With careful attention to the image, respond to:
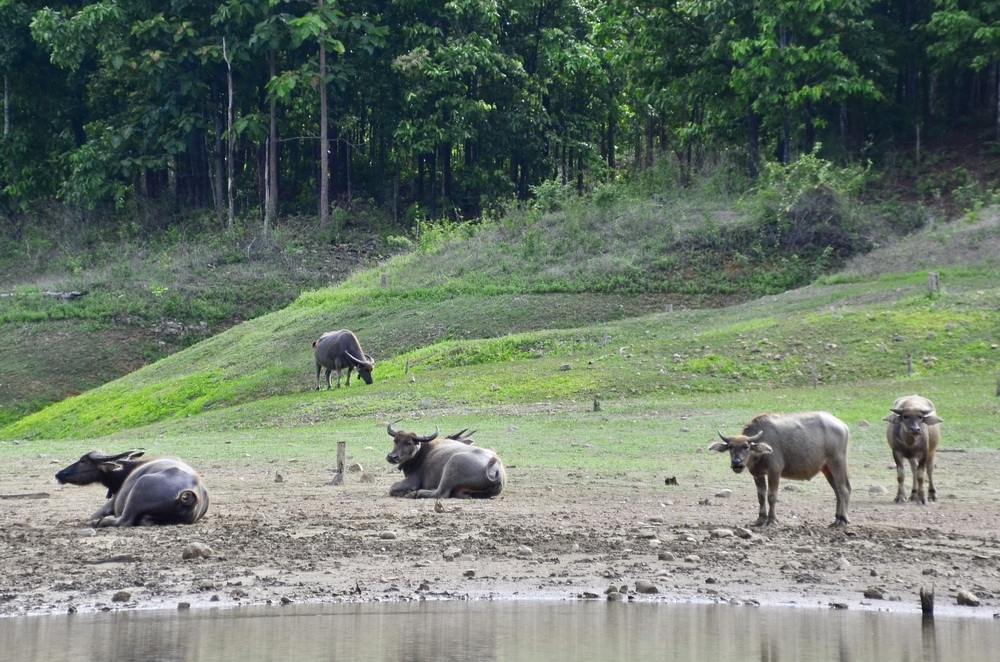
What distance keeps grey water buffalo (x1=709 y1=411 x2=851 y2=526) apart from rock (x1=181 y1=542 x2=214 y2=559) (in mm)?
4742

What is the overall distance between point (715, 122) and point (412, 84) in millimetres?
11789

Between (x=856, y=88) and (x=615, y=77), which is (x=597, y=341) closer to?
(x=856, y=88)

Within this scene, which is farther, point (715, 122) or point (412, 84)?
point (412, 84)

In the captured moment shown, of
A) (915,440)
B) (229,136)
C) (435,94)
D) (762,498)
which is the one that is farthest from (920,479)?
(229,136)

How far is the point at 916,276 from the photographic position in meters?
37.5

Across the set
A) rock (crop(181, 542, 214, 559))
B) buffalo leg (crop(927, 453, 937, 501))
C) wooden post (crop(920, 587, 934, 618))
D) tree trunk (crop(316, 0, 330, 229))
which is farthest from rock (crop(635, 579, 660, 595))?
tree trunk (crop(316, 0, 330, 229))

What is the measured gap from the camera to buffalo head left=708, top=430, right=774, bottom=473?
1367 cm

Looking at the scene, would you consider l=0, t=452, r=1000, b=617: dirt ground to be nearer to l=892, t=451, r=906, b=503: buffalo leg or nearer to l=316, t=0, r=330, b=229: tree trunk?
l=892, t=451, r=906, b=503: buffalo leg

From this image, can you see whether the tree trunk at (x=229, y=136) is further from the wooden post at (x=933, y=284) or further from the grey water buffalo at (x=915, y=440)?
the grey water buffalo at (x=915, y=440)

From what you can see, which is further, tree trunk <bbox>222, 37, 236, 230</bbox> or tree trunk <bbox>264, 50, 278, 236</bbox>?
tree trunk <bbox>264, 50, 278, 236</bbox>

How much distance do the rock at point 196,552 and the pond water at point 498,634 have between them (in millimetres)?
1594

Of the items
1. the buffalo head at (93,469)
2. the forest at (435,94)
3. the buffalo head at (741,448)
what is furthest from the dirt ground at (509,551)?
the forest at (435,94)

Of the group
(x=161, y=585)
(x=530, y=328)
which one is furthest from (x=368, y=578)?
(x=530, y=328)

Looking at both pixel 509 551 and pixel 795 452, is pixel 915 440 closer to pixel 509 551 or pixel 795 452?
pixel 795 452
